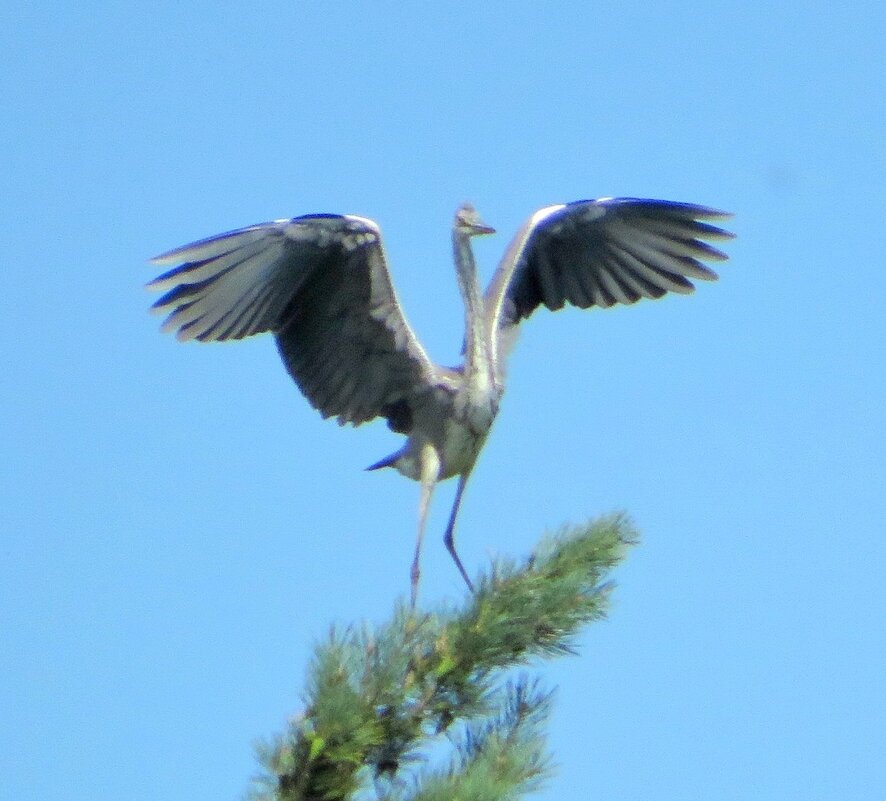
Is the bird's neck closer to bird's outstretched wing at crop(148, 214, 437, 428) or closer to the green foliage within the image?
bird's outstretched wing at crop(148, 214, 437, 428)

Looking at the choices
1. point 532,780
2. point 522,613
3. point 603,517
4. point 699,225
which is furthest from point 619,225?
point 532,780

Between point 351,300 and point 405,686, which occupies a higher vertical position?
point 351,300

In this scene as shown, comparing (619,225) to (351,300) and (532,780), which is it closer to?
(351,300)

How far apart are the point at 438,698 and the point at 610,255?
4604 millimetres

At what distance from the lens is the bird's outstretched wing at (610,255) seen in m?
8.41

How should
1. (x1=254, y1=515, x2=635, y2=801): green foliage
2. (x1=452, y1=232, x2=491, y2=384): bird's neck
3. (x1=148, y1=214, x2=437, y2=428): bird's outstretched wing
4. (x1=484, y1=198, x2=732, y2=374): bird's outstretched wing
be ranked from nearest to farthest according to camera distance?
(x1=254, y1=515, x2=635, y2=801): green foliage, (x1=148, y1=214, x2=437, y2=428): bird's outstretched wing, (x1=452, y1=232, x2=491, y2=384): bird's neck, (x1=484, y1=198, x2=732, y2=374): bird's outstretched wing

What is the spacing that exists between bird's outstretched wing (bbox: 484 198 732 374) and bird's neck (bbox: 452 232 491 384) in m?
0.37

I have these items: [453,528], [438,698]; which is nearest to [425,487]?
[453,528]

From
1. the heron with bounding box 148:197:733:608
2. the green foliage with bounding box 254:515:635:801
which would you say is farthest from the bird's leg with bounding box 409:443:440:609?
the green foliage with bounding box 254:515:635:801

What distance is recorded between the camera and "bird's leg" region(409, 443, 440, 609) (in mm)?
7680

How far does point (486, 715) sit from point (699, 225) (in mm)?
4685

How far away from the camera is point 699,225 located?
861cm

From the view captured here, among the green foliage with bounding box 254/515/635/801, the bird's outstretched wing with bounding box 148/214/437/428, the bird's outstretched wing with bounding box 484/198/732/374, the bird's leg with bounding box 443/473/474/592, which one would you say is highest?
the bird's outstretched wing with bounding box 484/198/732/374

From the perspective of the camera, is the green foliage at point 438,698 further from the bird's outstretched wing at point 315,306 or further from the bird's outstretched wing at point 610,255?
the bird's outstretched wing at point 610,255
